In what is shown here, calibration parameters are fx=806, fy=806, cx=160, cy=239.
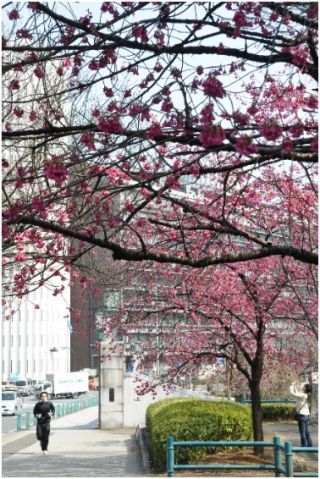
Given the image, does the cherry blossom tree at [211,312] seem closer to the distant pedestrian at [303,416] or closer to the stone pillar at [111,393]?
the distant pedestrian at [303,416]

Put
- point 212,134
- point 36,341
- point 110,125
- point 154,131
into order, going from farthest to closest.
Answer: point 36,341, point 110,125, point 154,131, point 212,134

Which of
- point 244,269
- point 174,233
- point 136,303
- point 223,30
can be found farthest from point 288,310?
point 223,30

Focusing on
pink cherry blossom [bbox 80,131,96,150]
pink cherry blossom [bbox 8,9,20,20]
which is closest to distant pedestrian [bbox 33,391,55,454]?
pink cherry blossom [bbox 8,9,20,20]

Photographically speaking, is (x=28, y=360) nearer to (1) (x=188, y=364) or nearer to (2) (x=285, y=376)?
(2) (x=285, y=376)

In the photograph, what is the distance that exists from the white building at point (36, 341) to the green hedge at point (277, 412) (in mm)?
46833

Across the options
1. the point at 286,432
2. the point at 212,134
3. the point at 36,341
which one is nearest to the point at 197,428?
the point at 286,432

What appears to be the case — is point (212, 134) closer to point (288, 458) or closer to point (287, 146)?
point (287, 146)

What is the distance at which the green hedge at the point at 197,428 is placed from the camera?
14484 mm

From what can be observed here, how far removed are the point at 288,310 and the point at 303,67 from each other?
30.9 feet

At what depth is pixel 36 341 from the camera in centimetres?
8094

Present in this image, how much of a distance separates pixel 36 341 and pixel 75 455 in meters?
63.7

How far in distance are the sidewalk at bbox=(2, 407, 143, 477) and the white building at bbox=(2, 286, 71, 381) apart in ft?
164

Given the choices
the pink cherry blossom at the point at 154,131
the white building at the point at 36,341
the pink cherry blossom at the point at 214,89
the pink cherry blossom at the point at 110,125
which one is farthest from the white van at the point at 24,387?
the pink cherry blossom at the point at 214,89

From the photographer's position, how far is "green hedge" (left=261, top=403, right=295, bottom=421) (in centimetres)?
2916
